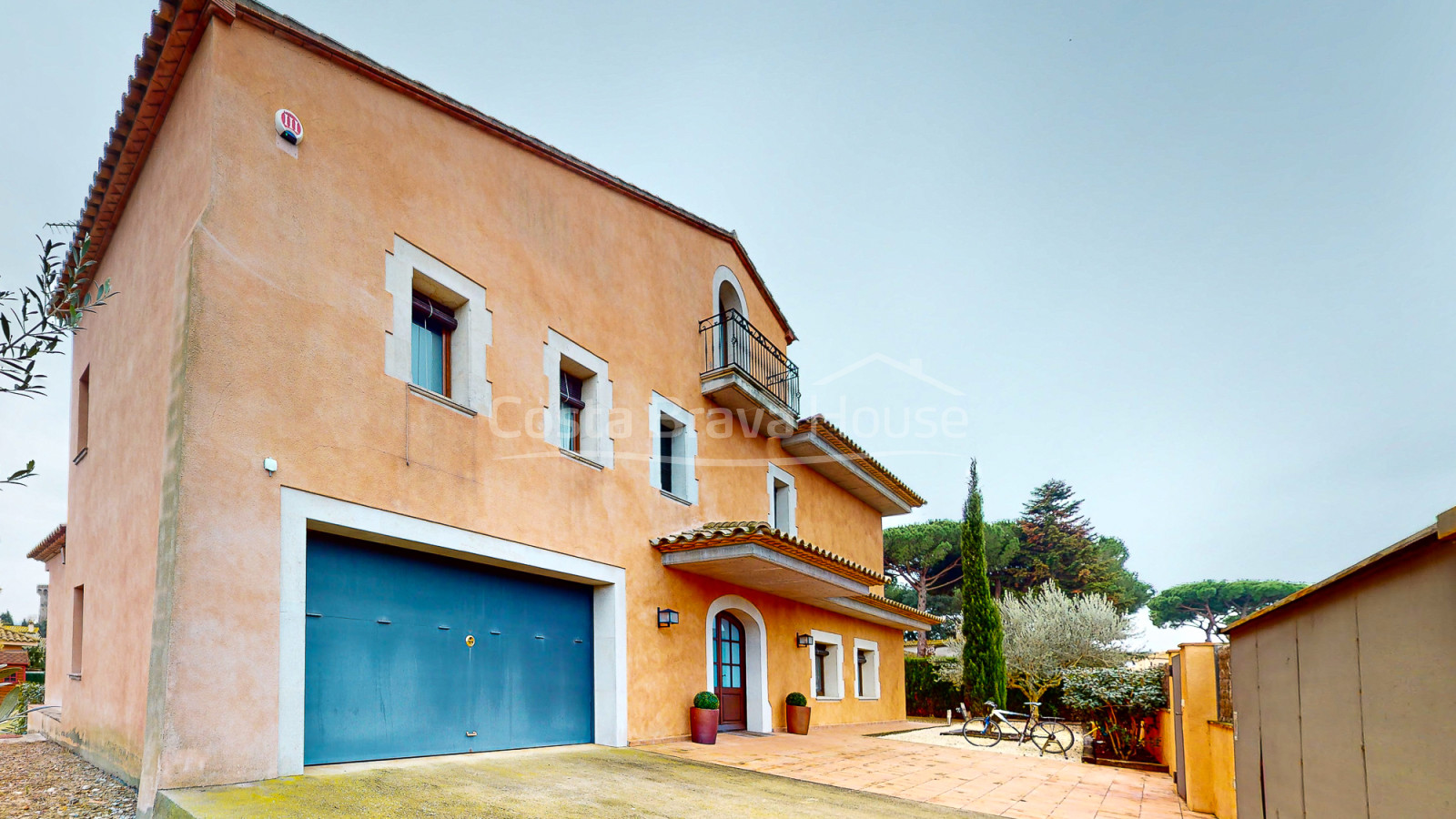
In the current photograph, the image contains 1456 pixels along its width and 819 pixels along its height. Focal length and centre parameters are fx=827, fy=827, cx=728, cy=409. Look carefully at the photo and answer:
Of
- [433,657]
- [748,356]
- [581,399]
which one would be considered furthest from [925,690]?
[433,657]

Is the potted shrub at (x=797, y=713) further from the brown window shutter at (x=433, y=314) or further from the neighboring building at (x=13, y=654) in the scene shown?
the neighboring building at (x=13, y=654)

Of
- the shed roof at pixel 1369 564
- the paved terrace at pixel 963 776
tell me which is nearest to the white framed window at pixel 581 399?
the paved terrace at pixel 963 776

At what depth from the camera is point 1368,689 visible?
2.98m

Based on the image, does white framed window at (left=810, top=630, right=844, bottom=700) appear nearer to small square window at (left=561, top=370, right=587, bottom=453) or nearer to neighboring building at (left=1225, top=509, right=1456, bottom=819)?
small square window at (left=561, top=370, right=587, bottom=453)

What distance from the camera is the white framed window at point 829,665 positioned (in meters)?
17.2

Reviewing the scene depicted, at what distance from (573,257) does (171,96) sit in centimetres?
450

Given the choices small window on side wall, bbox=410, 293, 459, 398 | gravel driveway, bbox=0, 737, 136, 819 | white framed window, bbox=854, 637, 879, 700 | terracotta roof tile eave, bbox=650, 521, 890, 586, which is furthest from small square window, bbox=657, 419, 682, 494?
white framed window, bbox=854, 637, 879, 700

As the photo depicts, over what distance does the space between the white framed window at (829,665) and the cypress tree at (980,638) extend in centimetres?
558

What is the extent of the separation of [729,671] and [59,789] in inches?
349

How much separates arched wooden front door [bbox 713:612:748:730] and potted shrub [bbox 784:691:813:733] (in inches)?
35.5

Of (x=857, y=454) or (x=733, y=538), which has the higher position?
(x=857, y=454)

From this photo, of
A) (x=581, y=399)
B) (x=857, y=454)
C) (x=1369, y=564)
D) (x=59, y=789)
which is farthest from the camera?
(x=857, y=454)

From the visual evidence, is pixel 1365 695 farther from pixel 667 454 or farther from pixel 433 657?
pixel 667 454

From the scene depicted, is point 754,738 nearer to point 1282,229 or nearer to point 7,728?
point 7,728
